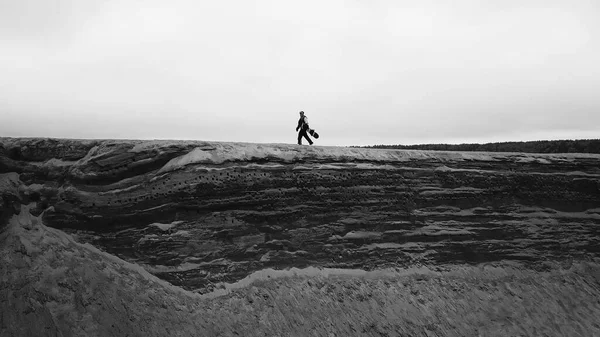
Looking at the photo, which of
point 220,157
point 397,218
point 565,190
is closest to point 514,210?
point 565,190

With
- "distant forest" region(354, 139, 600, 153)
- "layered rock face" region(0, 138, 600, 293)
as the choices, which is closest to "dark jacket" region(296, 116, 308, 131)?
"layered rock face" region(0, 138, 600, 293)

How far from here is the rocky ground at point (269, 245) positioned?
8.43 metres

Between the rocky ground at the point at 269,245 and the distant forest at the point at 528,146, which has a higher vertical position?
the distant forest at the point at 528,146

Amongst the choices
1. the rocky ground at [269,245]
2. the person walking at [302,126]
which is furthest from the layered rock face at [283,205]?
the person walking at [302,126]

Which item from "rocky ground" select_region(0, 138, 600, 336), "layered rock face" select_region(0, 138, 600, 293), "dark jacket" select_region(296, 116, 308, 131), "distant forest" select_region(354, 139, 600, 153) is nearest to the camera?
"rocky ground" select_region(0, 138, 600, 336)

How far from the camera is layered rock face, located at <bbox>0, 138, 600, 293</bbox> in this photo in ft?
30.1

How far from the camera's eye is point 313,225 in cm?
1026

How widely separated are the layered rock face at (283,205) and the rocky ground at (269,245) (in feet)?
0.10

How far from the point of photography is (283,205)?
33.1ft

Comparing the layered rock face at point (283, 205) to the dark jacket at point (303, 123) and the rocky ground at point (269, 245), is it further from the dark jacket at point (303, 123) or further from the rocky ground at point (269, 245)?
the dark jacket at point (303, 123)

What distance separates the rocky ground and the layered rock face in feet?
0.10

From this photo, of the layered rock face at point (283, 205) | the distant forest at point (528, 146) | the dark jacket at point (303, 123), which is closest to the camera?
the layered rock face at point (283, 205)

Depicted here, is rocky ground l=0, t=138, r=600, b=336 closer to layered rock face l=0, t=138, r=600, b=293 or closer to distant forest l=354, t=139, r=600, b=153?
layered rock face l=0, t=138, r=600, b=293

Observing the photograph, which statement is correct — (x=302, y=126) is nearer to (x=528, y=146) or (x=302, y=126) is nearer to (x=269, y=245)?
(x=269, y=245)
